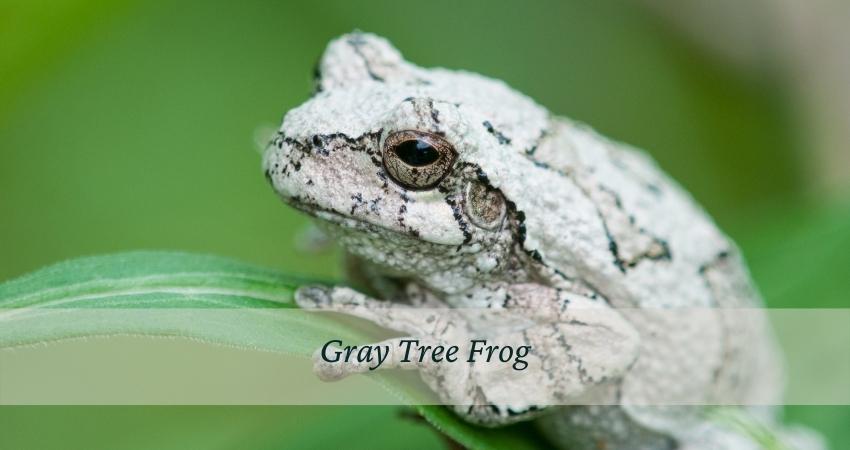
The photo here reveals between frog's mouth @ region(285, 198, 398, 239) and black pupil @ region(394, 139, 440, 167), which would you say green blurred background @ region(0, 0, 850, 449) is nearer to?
frog's mouth @ region(285, 198, 398, 239)

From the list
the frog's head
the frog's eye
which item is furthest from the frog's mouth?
the frog's eye

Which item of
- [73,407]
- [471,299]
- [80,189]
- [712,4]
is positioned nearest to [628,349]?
[471,299]

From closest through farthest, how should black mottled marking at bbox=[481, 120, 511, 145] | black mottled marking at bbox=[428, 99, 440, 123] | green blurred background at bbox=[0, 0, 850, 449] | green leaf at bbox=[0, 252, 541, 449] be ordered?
green leaf at bbox=[0, 252, 541, 449] → black mottled marking at bbox=[428, 99, 440, 123] → black mottled marking at bbox=[481, 120, 511, 145] → green blurred background at bbox=[0, 0, 850, 449]

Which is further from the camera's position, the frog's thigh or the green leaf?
the frog's thigh

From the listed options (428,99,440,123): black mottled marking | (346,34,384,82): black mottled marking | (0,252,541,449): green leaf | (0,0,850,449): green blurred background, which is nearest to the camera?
(0,252,541,449): green leaf

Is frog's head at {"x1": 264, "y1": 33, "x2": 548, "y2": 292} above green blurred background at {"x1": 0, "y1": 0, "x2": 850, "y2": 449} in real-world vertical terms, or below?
below

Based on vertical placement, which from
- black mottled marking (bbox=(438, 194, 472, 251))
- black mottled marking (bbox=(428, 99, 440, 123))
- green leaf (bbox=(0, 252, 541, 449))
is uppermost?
black mottled marking (bbox=(428, 99, 440, 123))

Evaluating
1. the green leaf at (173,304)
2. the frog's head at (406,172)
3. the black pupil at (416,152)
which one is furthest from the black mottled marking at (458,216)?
the green leaf at (173,304)
